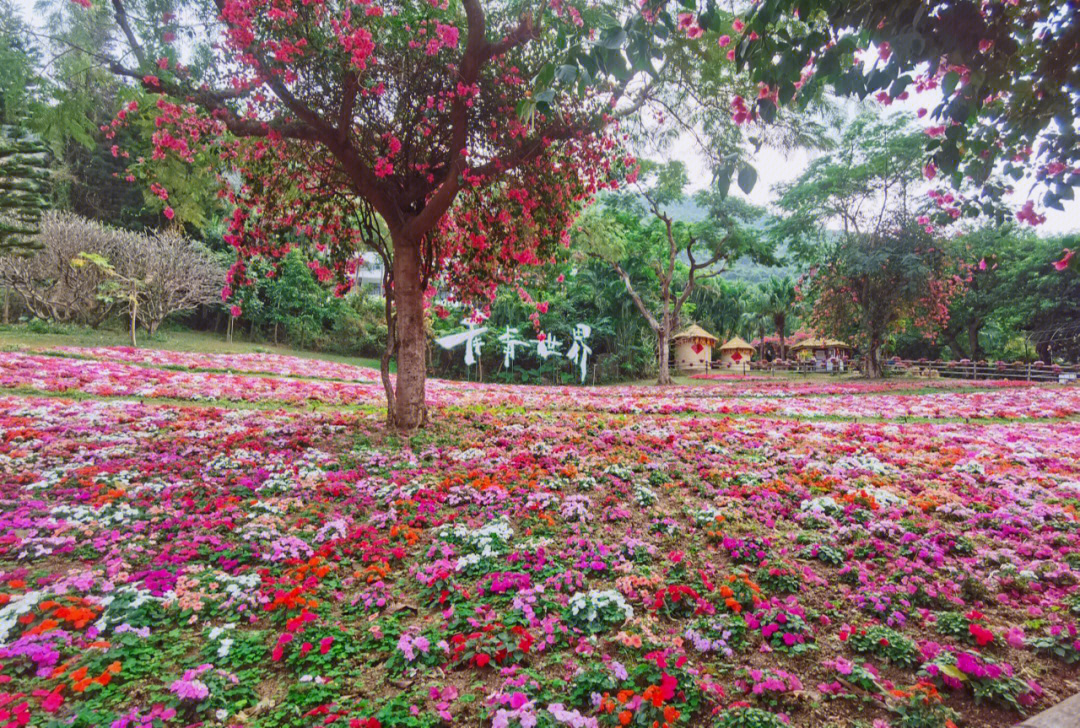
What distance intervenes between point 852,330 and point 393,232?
2619cm

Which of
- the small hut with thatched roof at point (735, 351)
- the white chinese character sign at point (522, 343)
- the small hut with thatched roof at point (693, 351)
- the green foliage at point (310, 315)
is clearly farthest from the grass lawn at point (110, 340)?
the small hut with thatched roof at point (735, 351)

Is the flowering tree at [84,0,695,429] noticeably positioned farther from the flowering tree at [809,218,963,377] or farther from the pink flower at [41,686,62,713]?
the flowering tree at [809,218,963,377]

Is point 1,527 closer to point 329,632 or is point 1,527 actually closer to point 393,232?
point 329,632

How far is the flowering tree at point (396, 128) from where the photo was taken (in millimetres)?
6504

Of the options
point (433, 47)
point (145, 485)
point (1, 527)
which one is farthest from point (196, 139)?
point (1, 527)

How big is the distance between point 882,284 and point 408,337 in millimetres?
23874

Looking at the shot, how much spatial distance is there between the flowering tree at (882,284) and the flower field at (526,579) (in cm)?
1800

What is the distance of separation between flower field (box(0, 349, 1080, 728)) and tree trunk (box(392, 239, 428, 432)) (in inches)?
24.5

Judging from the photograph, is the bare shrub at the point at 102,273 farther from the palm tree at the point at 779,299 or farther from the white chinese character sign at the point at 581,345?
the palm tree at the point at 779,299

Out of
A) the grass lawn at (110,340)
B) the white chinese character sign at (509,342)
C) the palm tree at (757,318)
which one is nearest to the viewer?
the grass lawn at (110,340)

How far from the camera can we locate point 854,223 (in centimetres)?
2514

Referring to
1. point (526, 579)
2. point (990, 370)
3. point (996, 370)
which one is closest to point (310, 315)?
point (526, 579)

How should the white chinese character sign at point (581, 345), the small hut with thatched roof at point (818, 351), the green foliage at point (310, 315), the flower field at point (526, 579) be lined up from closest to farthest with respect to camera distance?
1. the flower field at point (526, 579)
2. the white chinese character sign at point (581, 345)
3. the green foliage at point (310, 315)
4. the small hut with thatched roof at point (818, 351)

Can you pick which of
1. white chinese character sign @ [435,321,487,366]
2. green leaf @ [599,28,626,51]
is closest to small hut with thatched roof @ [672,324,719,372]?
white chinese character sign @ [435,321,487,366]
